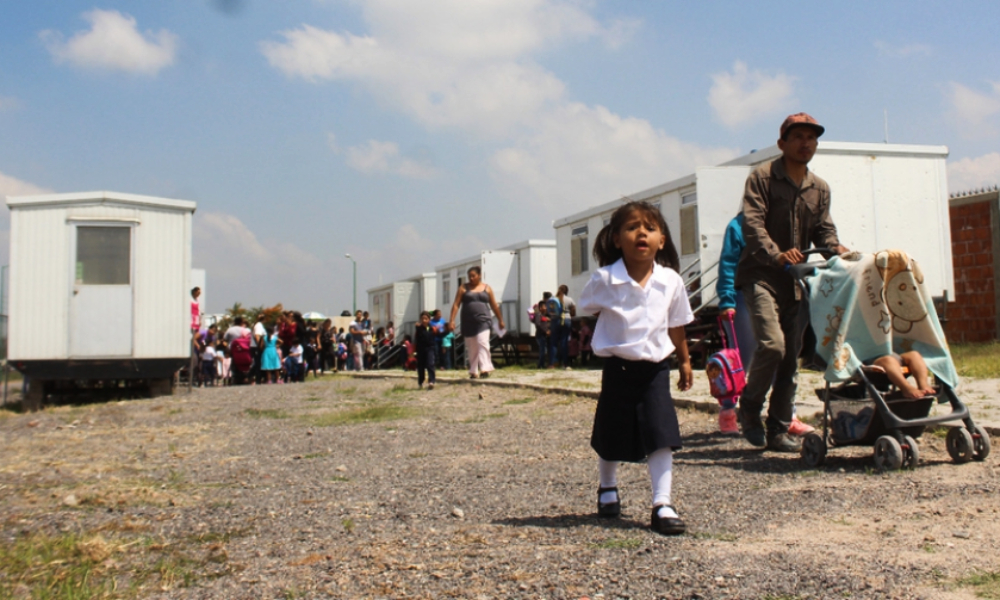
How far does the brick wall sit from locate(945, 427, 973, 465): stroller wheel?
14.7m

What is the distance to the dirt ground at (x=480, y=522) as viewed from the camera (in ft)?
9.06

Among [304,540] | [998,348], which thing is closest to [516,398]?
[304,540]

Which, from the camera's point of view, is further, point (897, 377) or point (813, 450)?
point (813, 450)

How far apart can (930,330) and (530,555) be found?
2.88 metres

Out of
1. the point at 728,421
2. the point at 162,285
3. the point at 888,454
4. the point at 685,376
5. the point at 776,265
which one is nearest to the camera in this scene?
the point at 685,376

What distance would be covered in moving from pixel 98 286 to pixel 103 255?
446 millimetres

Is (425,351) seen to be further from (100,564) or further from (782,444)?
(100,564)

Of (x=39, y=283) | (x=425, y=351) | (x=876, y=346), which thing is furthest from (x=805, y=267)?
(x=39, y=283)

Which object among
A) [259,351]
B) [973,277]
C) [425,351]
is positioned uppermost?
[973,277]

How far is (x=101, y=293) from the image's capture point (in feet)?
42.3

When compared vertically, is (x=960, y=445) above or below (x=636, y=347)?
below

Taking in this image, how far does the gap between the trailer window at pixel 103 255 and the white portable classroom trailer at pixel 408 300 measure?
1802 cm

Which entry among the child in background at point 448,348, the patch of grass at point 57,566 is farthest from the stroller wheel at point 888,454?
the child in background at point 448,348

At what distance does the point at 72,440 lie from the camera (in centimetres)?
762
